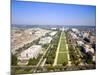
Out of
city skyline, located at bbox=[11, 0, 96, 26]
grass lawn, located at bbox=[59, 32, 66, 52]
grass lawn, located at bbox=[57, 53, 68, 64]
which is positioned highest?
city skyline, located at bbox=[11, 0, 96, 26]

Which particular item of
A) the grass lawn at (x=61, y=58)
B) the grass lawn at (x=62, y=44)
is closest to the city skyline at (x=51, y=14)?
the grass lawn at (x=62, y=44)

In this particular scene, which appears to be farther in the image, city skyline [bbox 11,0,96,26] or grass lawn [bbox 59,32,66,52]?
grass lawn [bbox 59,32,66,52]

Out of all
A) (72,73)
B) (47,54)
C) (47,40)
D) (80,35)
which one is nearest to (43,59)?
(47,54)

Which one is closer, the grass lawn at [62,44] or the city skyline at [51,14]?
the city skyline at [51,14]

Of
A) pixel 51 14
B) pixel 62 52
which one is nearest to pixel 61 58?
pixel 62 52

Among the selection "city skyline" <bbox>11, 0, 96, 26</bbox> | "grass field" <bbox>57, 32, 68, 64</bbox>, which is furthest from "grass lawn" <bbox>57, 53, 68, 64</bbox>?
"city skyline" <bbox>11, 0, 96, 26</bbox>

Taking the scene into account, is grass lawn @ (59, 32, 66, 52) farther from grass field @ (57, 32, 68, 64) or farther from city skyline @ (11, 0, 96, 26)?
city skyline @ (11, 0, 96, 26)

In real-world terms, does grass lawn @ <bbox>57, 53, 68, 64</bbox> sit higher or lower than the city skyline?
lower

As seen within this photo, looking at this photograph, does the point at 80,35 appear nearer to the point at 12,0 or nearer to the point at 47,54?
the point at 47,54

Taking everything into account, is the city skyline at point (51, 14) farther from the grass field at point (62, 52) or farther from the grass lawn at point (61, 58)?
the grass lawn at point (61, 58)
